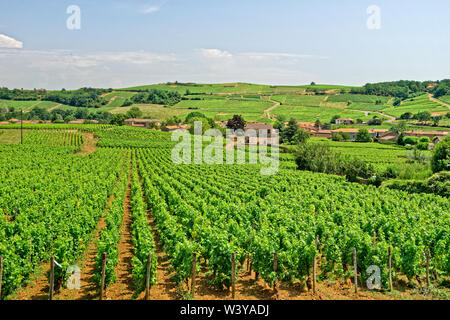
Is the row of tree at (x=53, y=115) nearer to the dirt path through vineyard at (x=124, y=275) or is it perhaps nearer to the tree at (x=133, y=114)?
the tree at (x=133, y=114)

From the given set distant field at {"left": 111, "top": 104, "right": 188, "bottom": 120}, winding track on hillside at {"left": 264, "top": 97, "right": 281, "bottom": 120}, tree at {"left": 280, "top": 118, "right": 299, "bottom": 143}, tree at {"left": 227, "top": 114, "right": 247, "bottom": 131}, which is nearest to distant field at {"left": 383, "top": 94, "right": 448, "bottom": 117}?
winding track on hillside at {"left": 264, "top": 97, "right": 281, "bottom": 120}

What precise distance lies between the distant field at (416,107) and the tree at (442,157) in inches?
4706

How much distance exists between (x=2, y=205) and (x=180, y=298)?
Answer: 1560 centimetres

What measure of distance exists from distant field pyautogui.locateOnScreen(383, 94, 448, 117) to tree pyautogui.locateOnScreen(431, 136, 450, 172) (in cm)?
11954

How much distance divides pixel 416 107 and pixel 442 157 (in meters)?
134

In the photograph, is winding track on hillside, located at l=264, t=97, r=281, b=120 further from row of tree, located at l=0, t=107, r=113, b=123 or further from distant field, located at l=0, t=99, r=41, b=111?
distant field, located at l=0, t=99, r=41, b=111

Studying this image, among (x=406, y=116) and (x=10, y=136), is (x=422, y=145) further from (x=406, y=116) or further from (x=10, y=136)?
(x=10, y=136)

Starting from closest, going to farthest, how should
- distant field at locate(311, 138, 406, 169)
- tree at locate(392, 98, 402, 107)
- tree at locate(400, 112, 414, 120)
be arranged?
distant field at locate(311, 138, 406, 169), tree at locate(400, 112, 414, 120), tree at locate(392, 98, 402, 107)

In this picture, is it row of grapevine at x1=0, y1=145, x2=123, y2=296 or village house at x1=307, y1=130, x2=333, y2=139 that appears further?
village house at x1=307, y1=130, x2=333, y2=139

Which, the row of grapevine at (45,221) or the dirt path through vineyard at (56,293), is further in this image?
the row of grapevine at (45,221)

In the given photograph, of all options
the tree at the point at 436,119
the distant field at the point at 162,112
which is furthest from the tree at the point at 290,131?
the distant field at the point at 162,112

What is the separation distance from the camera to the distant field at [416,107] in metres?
150

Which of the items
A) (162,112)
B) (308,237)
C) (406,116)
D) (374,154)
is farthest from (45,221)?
(406,116)

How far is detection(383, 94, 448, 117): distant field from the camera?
493 ft
